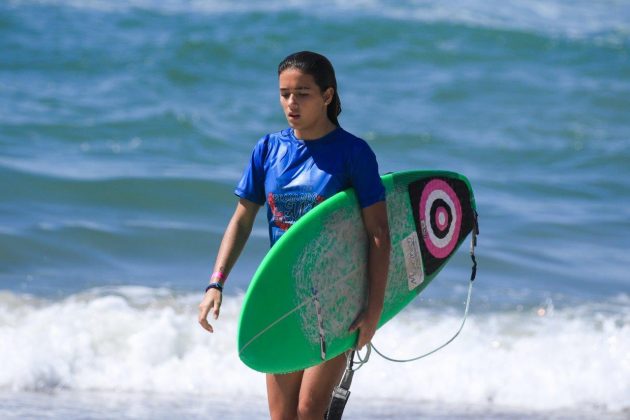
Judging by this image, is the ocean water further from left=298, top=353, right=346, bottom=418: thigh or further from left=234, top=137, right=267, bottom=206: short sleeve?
left=234, top=137, right=267, bottom=206: short sleeve

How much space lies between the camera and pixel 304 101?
10.9 ft

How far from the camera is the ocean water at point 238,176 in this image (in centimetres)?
603

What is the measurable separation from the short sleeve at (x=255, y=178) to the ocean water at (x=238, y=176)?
220cm

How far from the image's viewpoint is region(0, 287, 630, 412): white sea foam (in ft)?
19.4

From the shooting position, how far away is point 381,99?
14.8 metres

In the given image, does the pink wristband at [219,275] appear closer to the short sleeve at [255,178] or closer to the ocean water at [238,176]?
the short sleeve at [255,178]

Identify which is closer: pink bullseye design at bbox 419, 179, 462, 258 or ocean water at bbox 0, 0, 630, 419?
pink bullseye design at bbox 419, 179, 462, 258

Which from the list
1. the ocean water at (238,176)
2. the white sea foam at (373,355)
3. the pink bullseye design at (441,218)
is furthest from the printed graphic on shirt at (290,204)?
the white sea foam at (373,355)

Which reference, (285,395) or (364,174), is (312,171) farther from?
(285,395)

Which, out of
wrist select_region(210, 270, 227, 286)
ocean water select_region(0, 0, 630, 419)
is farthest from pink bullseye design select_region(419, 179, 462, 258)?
ocean water select_region(0, 0, 630, 419)

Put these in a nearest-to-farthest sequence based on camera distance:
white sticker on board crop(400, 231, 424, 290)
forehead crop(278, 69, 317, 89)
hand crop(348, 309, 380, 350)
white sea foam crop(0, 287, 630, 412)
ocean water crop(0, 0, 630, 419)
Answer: forehead crop(278, 69, 317, 89) → hand crop(348, 309, 380, 350) → white sticker on board crop(400, 231, 424, 290) → white sea foam crop(0, 287, 630, 412) → ocean water crop(0, 0, 630, 419)

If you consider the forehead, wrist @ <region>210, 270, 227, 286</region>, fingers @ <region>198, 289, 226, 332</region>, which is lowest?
fingers @ <region>198, 289, 226, 332</region>

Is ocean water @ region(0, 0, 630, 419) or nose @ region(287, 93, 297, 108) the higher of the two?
nose @ region(287, 93, 297, 108)

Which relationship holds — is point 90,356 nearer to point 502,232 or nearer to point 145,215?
point 145,215
